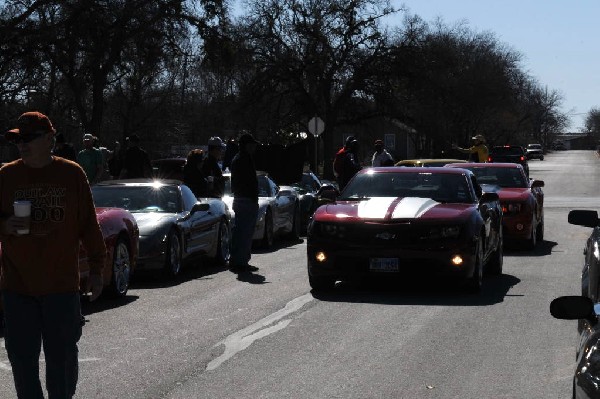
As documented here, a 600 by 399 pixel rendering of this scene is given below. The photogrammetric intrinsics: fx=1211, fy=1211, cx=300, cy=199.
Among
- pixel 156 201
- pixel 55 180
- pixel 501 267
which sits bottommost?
pixel 501 267

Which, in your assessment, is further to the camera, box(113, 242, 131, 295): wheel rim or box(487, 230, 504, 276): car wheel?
box(487, 230, 504, 276): car wheel

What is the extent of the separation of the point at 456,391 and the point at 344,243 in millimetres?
5183

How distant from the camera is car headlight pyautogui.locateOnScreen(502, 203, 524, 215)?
18.9 metres

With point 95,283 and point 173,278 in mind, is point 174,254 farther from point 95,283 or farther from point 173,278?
point 95,283

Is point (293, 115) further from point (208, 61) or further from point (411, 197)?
point (411, 197)

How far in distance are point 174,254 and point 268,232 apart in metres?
5.19

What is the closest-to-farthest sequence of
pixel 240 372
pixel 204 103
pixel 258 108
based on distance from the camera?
pixel 240 372 → pixel 258 108 → pixel 204 103

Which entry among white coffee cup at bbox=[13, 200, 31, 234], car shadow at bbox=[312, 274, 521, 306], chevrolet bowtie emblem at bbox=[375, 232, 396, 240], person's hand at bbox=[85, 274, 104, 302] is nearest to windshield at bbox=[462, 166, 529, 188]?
car shadow at bbox=[312, 274, 521, 306]

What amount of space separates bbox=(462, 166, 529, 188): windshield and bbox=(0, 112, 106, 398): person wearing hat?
14.8 metres

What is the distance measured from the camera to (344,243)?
42.3 ft

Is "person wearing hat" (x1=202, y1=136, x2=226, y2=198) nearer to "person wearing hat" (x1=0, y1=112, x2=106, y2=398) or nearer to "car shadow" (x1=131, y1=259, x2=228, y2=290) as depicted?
"car shadow" (x1=131, y1=259, x2=228, y2=290)

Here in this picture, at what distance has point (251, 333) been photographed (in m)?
10.2

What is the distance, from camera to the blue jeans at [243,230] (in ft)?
52.6

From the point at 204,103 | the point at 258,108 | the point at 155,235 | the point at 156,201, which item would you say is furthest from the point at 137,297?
the point at 204,103
